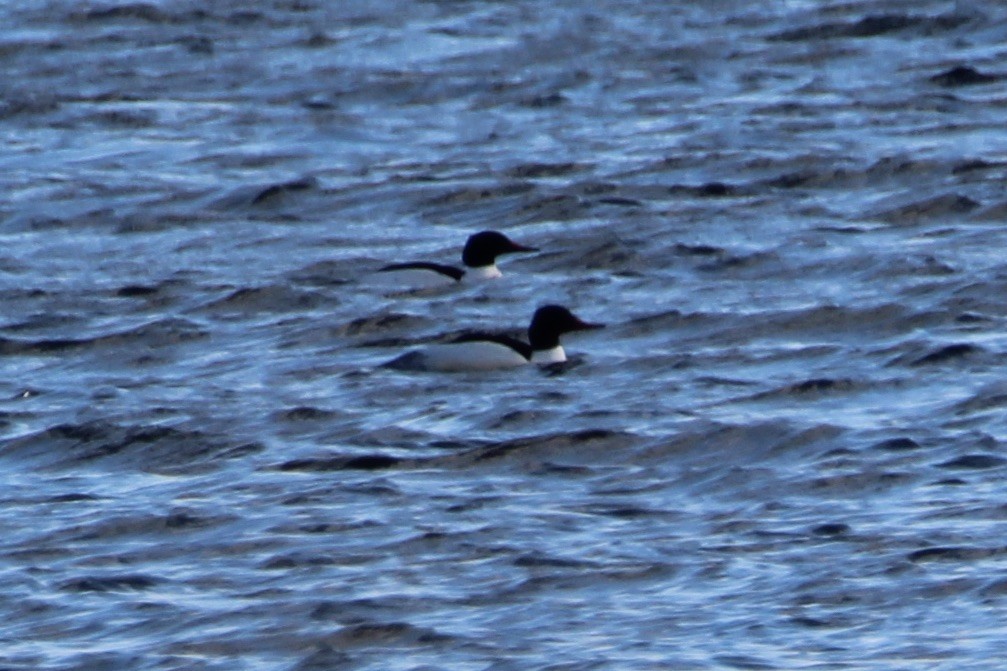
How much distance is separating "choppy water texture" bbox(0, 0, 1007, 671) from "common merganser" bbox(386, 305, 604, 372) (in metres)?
0.11

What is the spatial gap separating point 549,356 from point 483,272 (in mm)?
2879

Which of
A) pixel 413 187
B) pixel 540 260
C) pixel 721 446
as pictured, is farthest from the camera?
pixel 413 187

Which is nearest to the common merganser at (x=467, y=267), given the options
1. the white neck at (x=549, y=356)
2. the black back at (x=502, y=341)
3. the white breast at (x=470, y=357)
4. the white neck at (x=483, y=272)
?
the white neck at (x=483, y=272)

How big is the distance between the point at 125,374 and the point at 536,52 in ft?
38.2

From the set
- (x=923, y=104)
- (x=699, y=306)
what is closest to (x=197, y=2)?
(x=923, y=104)

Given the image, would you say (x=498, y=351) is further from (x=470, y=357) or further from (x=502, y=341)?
(x=470, y=357)

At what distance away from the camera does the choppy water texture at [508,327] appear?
33.1 feet

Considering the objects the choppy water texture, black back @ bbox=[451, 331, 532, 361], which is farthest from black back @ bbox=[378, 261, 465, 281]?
black back @ bbox=[451, 331, 532, 361]

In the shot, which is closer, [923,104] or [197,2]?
[923,104]

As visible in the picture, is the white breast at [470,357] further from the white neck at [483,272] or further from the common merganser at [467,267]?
the white neck at [483,272]

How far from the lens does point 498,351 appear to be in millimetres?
15336

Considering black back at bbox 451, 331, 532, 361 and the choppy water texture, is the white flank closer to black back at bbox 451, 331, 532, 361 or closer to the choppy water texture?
the choppy water texture

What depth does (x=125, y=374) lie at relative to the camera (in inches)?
607

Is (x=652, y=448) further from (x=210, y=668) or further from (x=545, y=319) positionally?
(x=210, y=668)
